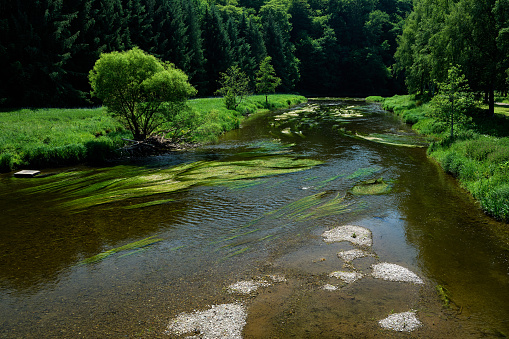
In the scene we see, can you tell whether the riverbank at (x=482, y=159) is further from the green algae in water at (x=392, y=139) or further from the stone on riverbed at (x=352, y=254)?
the stone on riverbed at (x=352, y=254)

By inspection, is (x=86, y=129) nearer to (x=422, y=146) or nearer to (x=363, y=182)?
(x=363, y=182)

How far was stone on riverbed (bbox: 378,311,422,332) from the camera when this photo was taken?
7.72 metres

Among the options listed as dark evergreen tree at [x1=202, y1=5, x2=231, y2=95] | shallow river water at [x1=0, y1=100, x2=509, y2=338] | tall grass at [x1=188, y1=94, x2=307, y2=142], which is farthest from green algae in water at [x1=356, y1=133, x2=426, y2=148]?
dark evergreen tree at [x1=202, y1=5, x2=231, y2=95]

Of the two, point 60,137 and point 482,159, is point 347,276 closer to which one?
point 482,159

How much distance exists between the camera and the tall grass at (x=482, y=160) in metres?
14.3

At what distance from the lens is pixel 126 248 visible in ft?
39.3

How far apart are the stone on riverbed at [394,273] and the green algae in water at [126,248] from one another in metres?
7.37

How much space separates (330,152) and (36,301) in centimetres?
2129

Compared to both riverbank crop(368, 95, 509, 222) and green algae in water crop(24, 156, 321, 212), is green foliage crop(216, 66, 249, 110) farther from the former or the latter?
green algae in water crop(24, 156, 321, 212)

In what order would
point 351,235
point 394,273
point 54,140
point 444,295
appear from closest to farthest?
1. point 444,295
2. point 394,273
3. point 351,235
4. point 54,140

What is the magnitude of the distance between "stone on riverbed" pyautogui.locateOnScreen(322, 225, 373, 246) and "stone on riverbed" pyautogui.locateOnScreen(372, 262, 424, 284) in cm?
152

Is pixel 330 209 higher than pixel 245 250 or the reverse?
higher

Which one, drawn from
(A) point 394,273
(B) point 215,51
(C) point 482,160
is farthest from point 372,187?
(B) point 215,51

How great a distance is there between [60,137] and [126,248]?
55.4ft
